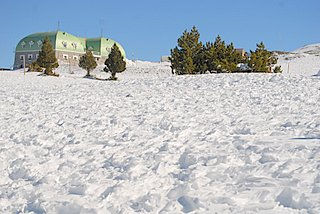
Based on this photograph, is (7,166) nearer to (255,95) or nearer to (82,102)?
(82,102)

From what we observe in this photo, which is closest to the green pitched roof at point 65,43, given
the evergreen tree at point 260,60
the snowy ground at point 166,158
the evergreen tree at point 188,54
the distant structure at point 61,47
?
the distant structure at point 61,47

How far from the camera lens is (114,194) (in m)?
6.38

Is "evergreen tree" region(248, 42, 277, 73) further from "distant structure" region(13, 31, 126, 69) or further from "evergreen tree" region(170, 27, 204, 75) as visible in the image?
"distant structure" region(13, 31, 126, 69)

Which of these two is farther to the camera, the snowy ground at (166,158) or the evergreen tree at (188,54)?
the evergreen tree at (188,54)

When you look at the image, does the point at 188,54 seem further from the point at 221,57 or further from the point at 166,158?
the point at 166,158

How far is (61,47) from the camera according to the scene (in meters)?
94.0

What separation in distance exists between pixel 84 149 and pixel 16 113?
7005mm

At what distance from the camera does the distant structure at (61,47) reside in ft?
308

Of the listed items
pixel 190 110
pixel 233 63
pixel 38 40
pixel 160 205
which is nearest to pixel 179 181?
pixel 160 205

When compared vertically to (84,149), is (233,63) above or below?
above

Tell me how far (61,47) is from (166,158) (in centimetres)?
9068

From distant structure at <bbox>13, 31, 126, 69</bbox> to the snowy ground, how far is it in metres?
82.1

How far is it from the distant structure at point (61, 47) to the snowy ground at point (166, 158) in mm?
82097

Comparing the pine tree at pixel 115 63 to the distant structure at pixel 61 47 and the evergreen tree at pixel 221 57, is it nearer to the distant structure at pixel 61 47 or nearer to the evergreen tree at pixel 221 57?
the evergreen tree at pixel 221 57
